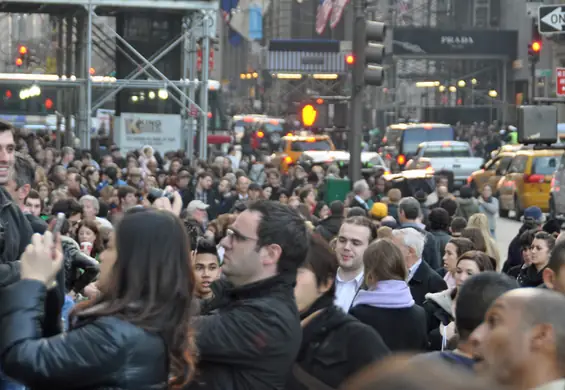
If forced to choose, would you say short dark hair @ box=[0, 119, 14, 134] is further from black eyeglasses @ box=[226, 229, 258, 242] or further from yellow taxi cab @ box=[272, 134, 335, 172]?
yellow taxi cab @ box=[272, 134, 335, 172]

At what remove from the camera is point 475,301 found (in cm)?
498

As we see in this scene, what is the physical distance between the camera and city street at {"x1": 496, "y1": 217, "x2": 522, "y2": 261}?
26.1 metres

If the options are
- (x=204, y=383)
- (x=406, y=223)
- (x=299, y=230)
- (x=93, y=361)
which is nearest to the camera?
(x=93, y=361)

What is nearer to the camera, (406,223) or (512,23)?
(406,223)

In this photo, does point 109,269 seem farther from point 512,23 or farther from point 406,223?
point 512,23

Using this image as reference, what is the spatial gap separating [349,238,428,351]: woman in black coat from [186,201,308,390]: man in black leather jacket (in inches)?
78.6

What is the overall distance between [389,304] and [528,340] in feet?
12.5

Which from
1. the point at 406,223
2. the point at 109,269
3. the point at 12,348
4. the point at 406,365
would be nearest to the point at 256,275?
the point at 109,269

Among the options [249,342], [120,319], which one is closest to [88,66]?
[249,342]

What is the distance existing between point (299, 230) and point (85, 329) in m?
1.10

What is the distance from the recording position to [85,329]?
430cm

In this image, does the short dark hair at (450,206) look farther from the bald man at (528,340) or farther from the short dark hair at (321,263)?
the bald man at (528,340)

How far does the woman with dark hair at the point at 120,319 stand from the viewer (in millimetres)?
4238

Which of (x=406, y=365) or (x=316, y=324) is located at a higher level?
(x=406, y=365)
